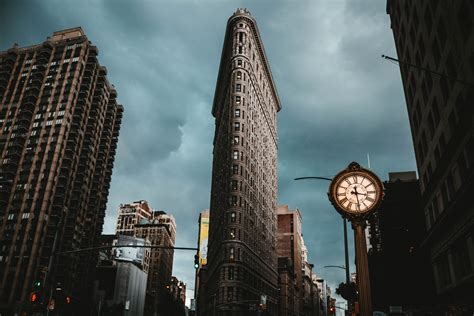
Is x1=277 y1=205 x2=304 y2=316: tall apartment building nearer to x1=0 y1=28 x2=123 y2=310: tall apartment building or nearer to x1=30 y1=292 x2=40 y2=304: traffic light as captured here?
x1=0 y1=28 x2=123 y2=310: tall apartment building

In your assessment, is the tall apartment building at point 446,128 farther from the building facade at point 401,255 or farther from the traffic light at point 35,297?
the traffic light at point 35,297

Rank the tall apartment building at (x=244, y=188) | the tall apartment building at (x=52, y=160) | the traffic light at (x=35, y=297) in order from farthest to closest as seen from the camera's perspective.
Answer: the tall apartment building at (x=52, y=160) → the tall apartment building at (x=244, y=188) → the traffic light at (x=35, y=297)

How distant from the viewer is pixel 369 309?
19.7 feet

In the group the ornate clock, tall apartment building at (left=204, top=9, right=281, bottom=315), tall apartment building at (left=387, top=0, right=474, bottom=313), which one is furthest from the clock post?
tall apartment building at (left=204, top=9, right=281, bottom=315)

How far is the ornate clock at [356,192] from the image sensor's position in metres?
7.19

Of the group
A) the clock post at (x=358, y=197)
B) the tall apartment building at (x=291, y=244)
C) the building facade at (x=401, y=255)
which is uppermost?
the tall apartment building at (x=291, y=244)

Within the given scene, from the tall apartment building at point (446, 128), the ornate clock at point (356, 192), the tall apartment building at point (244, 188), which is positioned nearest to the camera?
the ornate clock at point (356, 192)

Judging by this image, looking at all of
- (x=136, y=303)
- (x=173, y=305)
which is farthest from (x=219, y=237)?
(x=173, y=305)

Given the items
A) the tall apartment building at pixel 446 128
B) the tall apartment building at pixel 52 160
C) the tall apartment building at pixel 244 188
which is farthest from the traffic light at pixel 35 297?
the tall apartment building at pixel 52 160

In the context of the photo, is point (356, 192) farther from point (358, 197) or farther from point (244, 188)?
point (244, 188)

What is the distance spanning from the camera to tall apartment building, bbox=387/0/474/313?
25219mm

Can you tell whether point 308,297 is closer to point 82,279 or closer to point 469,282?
point 82,279

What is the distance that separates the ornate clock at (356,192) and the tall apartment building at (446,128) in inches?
650

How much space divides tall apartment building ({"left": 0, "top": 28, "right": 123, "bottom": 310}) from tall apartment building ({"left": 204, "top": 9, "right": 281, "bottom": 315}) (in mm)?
35124
